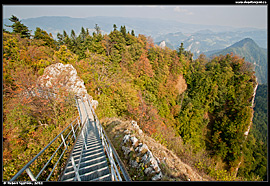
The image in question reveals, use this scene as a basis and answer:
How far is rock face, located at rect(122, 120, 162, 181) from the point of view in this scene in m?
4.15

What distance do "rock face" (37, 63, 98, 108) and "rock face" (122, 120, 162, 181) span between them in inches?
345

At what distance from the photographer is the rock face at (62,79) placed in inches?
428

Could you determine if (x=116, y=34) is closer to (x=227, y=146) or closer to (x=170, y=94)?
(x=170, y=94)

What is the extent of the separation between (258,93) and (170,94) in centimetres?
6836

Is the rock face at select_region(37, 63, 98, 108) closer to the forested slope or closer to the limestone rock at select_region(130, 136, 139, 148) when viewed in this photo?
the forested slope

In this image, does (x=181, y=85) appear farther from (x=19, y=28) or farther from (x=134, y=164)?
(x=19, y=28)

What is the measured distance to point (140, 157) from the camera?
193 inches


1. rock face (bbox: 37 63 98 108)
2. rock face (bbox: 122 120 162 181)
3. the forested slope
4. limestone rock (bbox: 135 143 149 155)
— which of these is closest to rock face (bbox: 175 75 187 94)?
the forested slope

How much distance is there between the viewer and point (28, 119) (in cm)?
832

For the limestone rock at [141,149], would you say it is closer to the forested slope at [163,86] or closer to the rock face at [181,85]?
the forested slope at [163,86]

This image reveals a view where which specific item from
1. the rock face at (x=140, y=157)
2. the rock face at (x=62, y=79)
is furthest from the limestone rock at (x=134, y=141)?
the rock face at (x=62, y=79)

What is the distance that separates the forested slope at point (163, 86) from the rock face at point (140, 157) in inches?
253

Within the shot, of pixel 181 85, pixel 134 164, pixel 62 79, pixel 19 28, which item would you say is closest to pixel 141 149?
pixel 134 164
